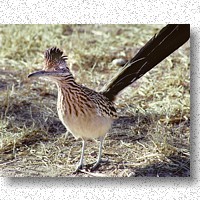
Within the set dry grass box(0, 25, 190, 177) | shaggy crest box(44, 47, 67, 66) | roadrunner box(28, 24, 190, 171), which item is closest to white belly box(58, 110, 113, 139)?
roadrunner box(28, 24, 190, 171)

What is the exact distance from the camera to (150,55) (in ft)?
10.8

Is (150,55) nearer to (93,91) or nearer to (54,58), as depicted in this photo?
(93,91)

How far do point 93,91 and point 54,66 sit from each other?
266 mm

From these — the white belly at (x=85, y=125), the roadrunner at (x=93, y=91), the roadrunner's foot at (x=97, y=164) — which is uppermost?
the roadrunner at (x=93, y=91)

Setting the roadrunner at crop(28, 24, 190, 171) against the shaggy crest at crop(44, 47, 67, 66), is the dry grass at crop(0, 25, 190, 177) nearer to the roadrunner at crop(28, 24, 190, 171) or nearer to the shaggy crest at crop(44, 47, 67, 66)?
the roadrunner at crop(28, 24, 190, 171)

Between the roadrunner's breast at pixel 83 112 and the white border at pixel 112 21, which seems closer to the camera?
the roadrunner's breast at pixel 83 112

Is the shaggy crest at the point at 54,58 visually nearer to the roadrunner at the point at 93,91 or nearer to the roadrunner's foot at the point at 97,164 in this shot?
the roadrunner at the point at 93,91

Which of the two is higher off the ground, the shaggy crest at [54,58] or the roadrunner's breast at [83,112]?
the shaggy crest at [54,58]

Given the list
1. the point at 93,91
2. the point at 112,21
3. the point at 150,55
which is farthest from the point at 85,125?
the point at 112,21

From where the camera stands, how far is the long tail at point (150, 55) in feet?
10.8

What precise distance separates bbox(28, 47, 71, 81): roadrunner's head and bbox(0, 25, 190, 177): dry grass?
0.37 m

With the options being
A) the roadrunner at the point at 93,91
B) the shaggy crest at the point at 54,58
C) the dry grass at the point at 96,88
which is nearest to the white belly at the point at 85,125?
the roadrunner at the point at 93,91

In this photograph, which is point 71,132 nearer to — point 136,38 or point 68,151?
point 68,151

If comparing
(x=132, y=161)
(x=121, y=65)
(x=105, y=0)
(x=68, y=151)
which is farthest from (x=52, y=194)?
(x=105, y=0)
